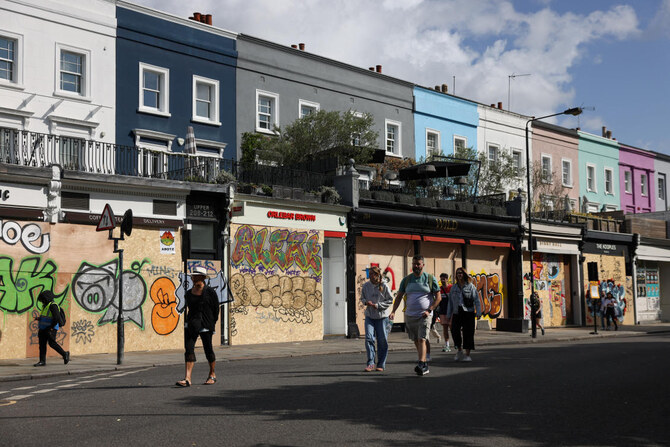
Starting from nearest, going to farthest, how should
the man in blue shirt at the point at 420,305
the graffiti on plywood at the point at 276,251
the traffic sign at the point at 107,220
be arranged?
the man in blue shirt at the point at 420,305, the traffic sign at the point at 107,220, the graffiti on plywood at the point at 276,251

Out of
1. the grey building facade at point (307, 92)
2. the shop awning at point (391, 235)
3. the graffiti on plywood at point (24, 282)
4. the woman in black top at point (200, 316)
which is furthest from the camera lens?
the grey building facade at point (307, 92)

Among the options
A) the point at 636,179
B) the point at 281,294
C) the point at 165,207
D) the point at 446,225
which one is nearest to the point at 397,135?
the point at 446,225

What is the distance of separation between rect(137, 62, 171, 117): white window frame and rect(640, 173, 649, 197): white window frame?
36282 millimetres

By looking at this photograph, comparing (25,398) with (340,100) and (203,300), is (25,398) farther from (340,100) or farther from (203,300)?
(340,100)

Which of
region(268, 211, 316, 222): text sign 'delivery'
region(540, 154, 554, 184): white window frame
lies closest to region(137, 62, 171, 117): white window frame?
region(268, 211, 316, 222): text sign 'delivery'

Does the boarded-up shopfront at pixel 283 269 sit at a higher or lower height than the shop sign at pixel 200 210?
lower

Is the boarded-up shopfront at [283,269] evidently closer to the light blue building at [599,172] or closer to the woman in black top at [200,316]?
the woman in black top at [200,316]

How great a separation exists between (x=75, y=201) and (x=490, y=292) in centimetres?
1948

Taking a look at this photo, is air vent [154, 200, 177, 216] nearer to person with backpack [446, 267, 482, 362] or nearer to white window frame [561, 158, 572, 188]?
person with backpack [446, 267, 482, 362]

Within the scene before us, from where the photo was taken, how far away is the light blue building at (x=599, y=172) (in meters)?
46.6

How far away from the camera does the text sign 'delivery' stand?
23.7m

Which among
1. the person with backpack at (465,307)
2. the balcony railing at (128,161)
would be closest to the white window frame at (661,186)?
the balcony railing at (128,161)

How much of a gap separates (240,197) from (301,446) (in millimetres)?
16431

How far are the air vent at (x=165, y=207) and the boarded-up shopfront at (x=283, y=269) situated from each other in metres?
1.75
